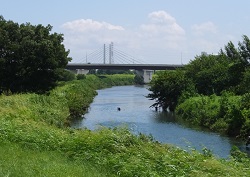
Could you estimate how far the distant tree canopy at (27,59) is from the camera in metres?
39.5

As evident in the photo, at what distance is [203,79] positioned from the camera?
53.6 metres

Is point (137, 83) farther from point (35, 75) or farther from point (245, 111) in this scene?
point (245, 111)

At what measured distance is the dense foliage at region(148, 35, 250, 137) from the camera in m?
34.4

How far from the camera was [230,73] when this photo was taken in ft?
161

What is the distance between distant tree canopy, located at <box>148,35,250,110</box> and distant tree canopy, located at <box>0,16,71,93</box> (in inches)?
642

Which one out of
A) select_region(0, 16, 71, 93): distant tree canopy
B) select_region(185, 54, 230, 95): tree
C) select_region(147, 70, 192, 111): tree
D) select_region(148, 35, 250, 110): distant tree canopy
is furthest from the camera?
select_region(147, 70, 192, 111): tree

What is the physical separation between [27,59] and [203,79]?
23.1 m

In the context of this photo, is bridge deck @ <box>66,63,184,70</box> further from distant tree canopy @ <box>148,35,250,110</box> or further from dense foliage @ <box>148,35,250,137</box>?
distant tree canopy @ <box>148,35,250,110</box>

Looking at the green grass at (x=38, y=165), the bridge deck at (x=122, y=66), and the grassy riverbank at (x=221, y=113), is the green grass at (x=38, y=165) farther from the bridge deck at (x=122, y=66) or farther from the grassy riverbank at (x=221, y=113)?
the bridge deck at (x=122, y=66)

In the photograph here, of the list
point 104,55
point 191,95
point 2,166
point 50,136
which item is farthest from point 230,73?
point 104,55

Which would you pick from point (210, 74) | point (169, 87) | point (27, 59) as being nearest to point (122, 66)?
point (169, 87)

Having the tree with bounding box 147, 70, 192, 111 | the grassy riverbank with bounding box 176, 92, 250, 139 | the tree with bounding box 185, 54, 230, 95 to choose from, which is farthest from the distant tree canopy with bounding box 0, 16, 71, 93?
the tree with bounding box 185, 54, 230, 95

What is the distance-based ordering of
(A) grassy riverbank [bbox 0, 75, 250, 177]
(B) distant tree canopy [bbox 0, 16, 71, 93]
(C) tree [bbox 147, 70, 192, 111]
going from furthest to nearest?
(C) tree [bbox 147, 70, 192, 111]
(B) distant tree canopy [bbox 0, 16, 71, 93]
(A) grassy riverbank [bbox 0, 75, 250, 177]

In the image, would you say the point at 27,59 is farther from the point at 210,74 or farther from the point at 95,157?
the point at 95,157
